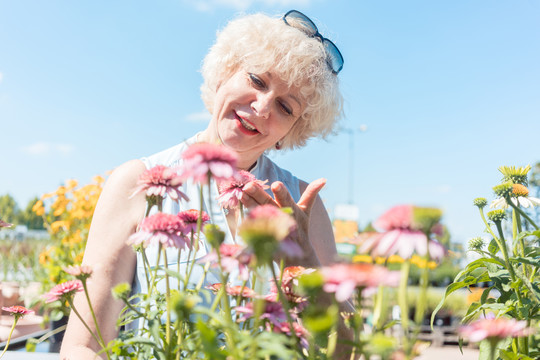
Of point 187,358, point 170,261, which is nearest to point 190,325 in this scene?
point 187,358

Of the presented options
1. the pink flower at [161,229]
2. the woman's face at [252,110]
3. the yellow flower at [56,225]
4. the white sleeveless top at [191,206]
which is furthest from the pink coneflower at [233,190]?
the yellow flower at [56,225]

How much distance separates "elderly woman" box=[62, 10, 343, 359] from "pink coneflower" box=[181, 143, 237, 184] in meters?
0.60

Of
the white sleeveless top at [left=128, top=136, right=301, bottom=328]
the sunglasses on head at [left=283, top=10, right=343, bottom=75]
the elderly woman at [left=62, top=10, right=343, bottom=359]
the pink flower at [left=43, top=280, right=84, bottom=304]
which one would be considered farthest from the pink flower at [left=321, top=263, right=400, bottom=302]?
the sunglasses on head at [left=283, top=10, right=343, bottom=75]

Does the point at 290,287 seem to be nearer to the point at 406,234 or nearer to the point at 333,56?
the point at 406,234

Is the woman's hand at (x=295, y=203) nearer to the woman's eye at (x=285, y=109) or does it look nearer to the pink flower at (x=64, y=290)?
the pink flower at (x=64, y=290)

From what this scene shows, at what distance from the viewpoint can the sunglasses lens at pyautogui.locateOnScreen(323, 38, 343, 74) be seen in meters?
1.64

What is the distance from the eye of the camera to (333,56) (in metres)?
1.67

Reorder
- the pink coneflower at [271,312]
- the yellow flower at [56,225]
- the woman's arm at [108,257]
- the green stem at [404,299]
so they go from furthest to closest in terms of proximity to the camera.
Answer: the yellow flower at [56,225] < the woman's arm at [108,257] < the pink coneflower at [271,312] < the green stem at [404,299]

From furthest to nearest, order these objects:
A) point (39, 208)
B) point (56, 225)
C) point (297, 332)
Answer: point (39, 208) → point (56, 225) → point (297, 332)

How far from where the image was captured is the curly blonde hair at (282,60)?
148 centimetres

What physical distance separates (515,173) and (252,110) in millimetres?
736

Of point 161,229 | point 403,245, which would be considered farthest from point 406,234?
point 161,229

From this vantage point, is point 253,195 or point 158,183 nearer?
point 158,183

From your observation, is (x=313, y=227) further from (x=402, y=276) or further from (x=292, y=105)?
(x=402, y=276)
